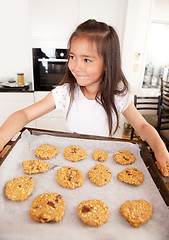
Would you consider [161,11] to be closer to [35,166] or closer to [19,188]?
[35,166]

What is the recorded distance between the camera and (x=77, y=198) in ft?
2.64

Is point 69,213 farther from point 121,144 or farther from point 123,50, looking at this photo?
point 123,50

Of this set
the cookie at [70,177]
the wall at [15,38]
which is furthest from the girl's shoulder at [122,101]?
the wall at [15,38]

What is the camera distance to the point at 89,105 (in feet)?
4.43

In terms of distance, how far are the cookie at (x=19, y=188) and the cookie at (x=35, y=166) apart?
0.05 metres

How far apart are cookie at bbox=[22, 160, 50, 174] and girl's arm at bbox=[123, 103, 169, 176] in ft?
1.87

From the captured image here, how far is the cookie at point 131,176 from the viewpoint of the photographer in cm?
87

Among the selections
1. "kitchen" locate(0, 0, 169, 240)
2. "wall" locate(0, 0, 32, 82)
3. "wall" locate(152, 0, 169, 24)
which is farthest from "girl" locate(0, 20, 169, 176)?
"wall" locate(152, 0, 169, 24)

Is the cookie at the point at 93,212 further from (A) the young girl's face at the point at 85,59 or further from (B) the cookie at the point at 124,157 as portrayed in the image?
(A) the young girl's face at the point at 85,59

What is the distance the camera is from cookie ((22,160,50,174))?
899mm

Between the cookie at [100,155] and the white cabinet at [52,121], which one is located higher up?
the cookie at [100,155]

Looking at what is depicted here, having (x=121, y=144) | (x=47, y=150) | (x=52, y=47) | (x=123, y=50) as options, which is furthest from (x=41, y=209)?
(x=123, y=50)

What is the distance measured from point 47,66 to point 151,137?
2052 mm

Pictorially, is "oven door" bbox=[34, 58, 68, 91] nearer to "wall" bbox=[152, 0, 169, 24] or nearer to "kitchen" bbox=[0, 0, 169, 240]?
"kitchen" bbox=[0, 0, 169, 240]
